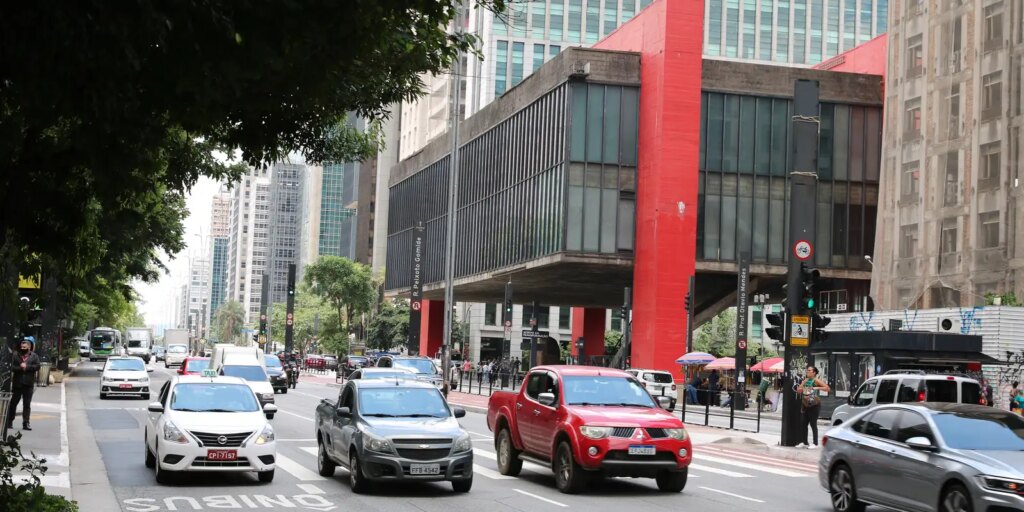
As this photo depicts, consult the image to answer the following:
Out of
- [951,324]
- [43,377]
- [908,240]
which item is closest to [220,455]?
[951,324]

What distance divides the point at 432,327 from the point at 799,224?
2556 inches

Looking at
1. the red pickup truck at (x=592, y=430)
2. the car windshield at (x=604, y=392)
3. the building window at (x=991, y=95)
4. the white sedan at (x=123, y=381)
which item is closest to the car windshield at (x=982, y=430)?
the red pickup truck at (x=592, y=430)

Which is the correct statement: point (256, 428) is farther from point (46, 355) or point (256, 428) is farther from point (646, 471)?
point (46, 355)

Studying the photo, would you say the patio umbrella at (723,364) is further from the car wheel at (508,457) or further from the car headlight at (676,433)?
the car headlight at (676,433)

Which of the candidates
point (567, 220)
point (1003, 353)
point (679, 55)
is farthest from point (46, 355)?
point (1003, 353)

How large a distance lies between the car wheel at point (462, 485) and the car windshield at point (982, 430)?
6329 mm

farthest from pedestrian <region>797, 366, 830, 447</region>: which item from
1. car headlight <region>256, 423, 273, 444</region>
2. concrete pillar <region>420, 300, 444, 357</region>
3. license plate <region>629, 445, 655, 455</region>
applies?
concrete pillar <region>420, 300, 444, 357</region>

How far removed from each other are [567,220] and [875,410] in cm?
4063

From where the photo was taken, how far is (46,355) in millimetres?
51812

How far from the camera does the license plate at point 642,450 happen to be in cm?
1579

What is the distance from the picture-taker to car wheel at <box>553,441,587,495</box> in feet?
52.6

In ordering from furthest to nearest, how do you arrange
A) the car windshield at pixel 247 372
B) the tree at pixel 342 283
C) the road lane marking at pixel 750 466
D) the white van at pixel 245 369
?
1. the tree at pixel 342 283
2. the car windshield at pixel 247 372
3. the white van at pixel 245 369
4. the road lane marking at pixel 750 466

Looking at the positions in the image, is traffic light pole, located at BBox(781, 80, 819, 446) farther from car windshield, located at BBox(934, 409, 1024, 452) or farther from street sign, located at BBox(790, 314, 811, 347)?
car windshield, located at BBox(934, 409, 1024, 452)

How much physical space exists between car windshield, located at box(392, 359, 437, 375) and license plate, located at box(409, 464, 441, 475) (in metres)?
25.8
